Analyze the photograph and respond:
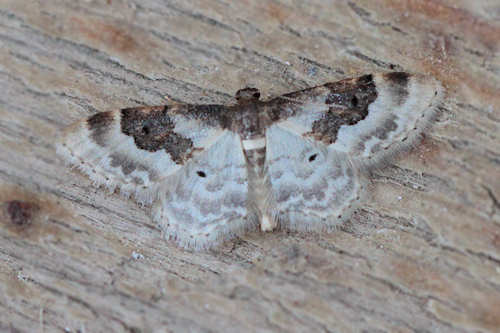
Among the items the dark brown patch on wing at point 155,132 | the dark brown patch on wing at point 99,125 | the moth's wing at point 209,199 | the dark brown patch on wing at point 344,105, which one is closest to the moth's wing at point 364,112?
the dark brown patch on wing at point 344,105

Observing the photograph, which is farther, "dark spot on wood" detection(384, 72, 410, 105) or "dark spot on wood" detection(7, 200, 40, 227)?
"dark spot on wood" detection(7, 200, 40, 227)

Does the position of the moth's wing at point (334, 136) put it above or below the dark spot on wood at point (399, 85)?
below

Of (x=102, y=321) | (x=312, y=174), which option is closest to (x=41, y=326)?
(x=102, y=321)

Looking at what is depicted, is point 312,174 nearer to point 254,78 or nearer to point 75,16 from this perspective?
point 254,78

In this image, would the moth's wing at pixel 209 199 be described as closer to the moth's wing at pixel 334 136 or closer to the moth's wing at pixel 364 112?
the moth's wing at pixel 334 136

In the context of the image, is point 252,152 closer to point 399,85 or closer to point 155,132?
point 155,132

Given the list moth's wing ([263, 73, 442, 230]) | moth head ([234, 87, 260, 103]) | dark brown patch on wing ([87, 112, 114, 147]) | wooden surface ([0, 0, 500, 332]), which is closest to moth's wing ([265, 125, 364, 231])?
moth's wing ([263, 73, 442, 230])

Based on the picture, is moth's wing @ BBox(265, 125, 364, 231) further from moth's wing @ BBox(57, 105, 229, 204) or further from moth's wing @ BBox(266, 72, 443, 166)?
moth's wing @ BBox(57, 105, 229, 204)

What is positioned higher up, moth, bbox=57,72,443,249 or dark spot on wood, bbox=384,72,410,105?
dark spot on wood, bbox=384,72,410,105
